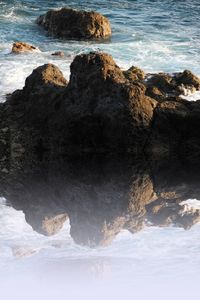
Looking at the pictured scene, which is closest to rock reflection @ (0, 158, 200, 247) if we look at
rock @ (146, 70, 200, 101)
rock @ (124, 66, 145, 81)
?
rock @ (124, 66, 145, 81)

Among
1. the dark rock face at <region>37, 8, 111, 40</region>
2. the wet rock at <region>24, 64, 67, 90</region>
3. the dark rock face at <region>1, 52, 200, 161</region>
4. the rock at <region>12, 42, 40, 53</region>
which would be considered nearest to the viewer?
the dark rock face at <region>1, 52, 200, 161</region>

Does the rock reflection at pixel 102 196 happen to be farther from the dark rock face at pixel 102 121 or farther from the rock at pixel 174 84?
the rock at pixel 174 84

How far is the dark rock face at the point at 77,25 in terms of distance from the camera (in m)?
35.9

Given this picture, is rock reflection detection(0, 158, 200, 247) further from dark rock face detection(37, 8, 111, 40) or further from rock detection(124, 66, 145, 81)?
dark rock face detection(37, 8, 111, 40)

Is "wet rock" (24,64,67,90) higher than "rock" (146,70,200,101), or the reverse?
"wet rock" (24,64,67,90)

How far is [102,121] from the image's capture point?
21.4 metres

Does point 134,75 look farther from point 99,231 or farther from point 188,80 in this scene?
point 99,231

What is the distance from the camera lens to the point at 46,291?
10.9 m

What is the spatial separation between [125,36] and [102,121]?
632 inches

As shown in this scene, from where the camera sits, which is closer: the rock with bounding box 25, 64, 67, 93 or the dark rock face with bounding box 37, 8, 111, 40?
the rock with bounding box 25, 64, 67, 93

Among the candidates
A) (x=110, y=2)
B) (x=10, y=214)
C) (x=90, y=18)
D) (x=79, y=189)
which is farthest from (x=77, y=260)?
(x=110, y=2)

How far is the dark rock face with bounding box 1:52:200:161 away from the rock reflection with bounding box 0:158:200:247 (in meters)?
1.06

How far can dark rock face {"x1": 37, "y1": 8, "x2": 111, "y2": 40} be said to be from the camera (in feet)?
118

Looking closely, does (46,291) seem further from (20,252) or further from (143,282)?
(20,252)
